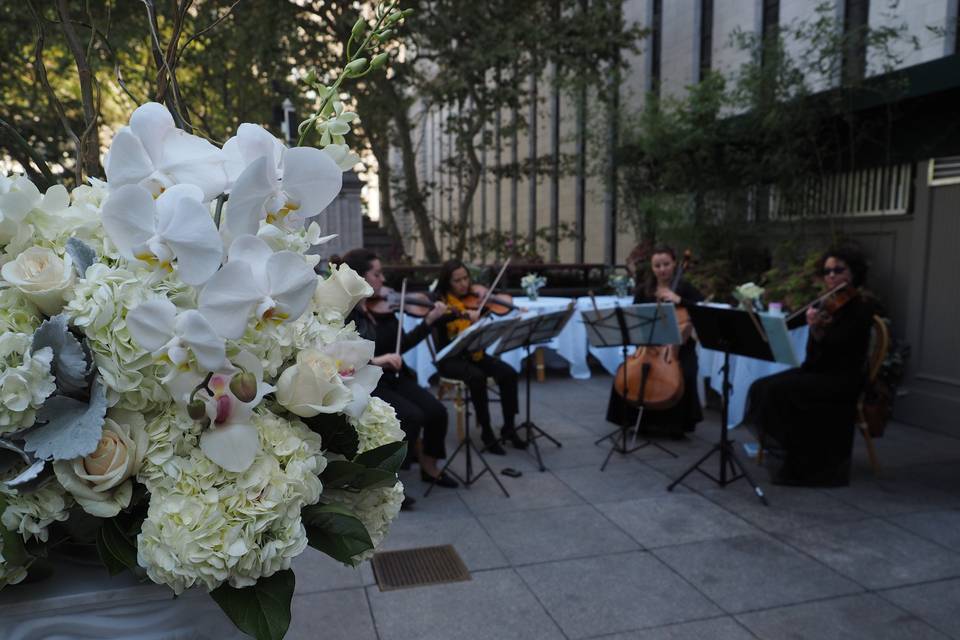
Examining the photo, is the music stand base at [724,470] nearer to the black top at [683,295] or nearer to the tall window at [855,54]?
the black top at [683,295]

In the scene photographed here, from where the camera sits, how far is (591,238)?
1747cm

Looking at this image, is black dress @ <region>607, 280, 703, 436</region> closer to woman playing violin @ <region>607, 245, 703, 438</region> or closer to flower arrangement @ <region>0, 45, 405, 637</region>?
woman playing violin @ <region>607, 245, 703, 438</region>

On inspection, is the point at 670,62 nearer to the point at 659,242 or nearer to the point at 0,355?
the point at 659,242

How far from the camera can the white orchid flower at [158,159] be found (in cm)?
101

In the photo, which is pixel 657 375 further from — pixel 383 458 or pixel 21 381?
pixel 21 381

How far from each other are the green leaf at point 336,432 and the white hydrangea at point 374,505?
65 mm

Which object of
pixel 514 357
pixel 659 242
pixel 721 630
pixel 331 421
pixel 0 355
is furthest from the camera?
pixel 659 242

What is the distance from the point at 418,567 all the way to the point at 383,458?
2705 mm

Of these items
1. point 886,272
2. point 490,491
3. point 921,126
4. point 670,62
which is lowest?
point 490,491

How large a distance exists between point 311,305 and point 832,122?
758 centimetres

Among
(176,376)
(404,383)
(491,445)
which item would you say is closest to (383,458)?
(176,376)

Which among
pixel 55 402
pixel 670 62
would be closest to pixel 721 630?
pixel 55 402

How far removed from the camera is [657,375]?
19.1 feet

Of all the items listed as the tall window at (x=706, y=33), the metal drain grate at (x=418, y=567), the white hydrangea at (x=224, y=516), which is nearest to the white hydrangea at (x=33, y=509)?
the white hydrangea at (x=224, y=516)
